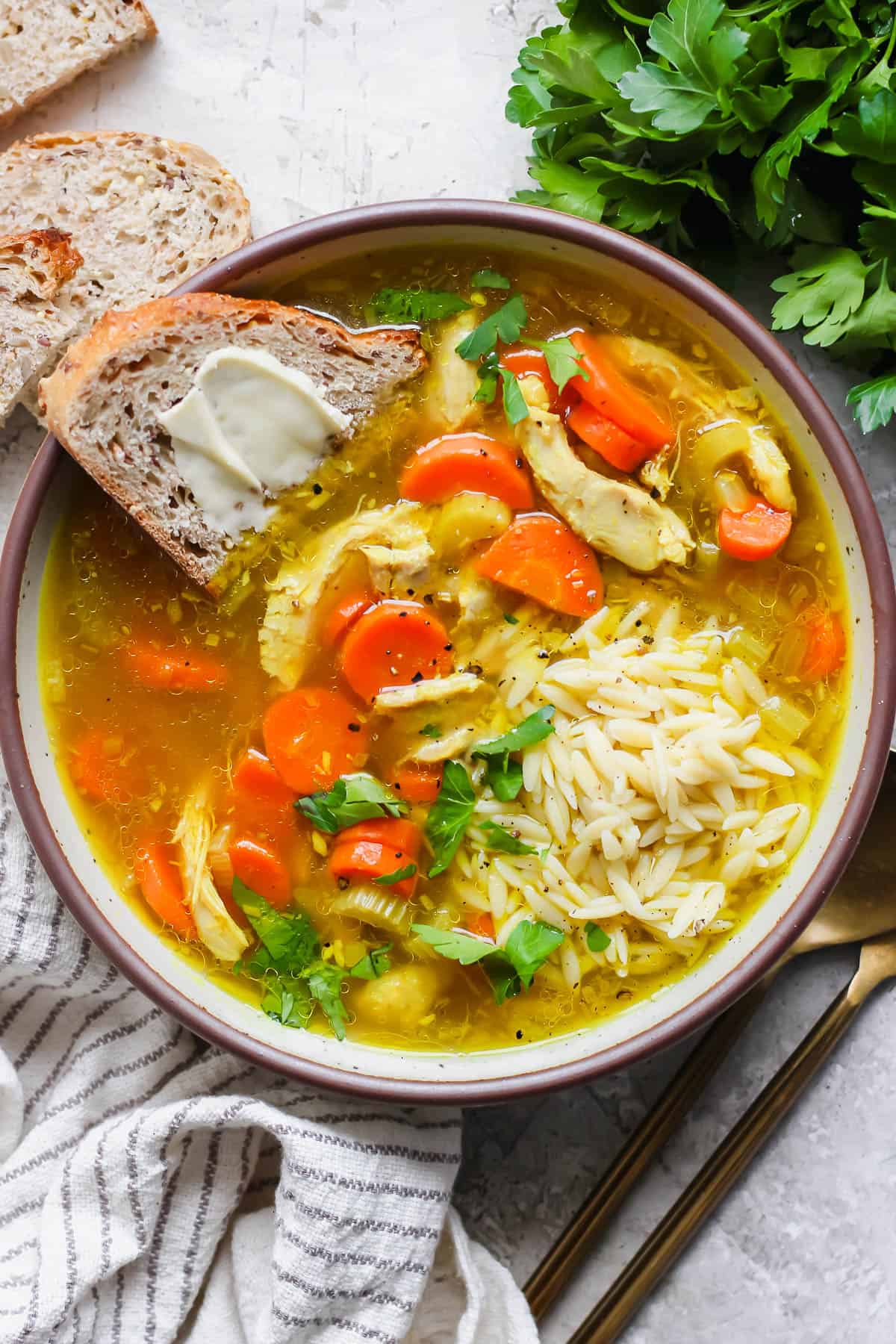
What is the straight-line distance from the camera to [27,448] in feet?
10.9

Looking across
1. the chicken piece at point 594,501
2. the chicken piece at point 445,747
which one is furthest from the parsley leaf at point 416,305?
the chicken piece at point 445,747

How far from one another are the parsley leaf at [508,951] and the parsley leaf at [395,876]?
0.43 ft

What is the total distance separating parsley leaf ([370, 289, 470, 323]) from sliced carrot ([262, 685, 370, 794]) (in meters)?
0.95

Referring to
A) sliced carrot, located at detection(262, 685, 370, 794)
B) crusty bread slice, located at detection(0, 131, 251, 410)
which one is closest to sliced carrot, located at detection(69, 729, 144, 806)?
sliced carrot, located at detection(262, 685, 370, 794)

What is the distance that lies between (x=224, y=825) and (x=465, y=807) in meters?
0.61

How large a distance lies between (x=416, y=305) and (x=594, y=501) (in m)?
0.67

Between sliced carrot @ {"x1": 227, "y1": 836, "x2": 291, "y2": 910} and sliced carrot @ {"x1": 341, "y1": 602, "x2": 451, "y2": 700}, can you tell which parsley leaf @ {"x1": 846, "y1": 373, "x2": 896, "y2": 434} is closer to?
sliced carrot @ {"x1": 341, "y1": 602, "x2": 451, "y2": 700}

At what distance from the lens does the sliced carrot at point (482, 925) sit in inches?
118

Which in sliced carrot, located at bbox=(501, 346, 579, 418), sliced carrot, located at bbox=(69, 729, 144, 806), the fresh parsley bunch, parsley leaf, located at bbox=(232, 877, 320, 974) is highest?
the fresh parsley bunch

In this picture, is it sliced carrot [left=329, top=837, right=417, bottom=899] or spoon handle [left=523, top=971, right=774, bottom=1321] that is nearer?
sliced carrot [left=329, top=837, right=417, bottom=899]

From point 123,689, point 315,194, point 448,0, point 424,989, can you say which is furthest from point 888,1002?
point 448,0

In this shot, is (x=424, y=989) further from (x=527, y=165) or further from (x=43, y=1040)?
(x=527, y=165)

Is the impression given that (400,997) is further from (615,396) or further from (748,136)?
(748,136)

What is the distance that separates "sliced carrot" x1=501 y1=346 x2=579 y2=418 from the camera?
298 cm
